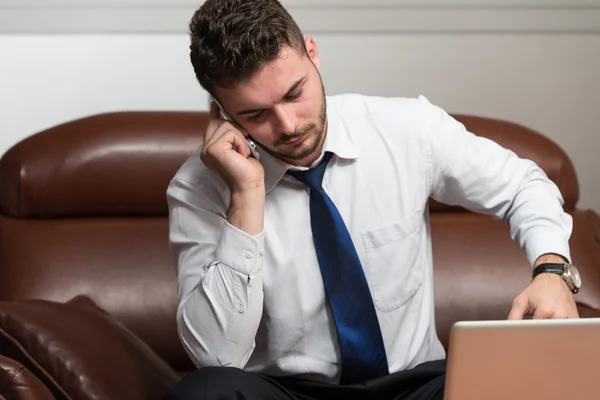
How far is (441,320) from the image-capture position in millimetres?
2439

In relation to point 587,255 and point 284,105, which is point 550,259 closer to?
point 284,105

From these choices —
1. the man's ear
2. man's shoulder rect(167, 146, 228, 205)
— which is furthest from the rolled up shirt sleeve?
the man's ear

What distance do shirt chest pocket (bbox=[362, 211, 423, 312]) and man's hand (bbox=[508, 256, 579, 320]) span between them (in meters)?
0.38

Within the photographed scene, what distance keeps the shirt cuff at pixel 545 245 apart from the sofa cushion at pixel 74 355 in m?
0.80

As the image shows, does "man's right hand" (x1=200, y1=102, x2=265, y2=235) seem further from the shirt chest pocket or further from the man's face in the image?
the shirt chest pocket

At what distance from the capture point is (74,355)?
1873 millimetres

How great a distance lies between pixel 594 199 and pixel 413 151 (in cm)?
138

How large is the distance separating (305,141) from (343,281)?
31 cm

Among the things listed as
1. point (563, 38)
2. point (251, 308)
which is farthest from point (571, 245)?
point (251, 308)

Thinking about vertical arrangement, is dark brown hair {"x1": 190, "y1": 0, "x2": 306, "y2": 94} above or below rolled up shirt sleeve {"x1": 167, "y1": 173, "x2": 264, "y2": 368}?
above

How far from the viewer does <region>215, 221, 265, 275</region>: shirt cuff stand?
71.1 inches

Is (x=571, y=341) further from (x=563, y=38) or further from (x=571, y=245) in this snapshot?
(x=563, y=38)

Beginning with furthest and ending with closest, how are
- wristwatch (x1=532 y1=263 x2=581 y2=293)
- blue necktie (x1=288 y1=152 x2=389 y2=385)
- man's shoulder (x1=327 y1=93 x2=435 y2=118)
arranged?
man's shoulder (x1=327 y1=93 x2=435 y2=118), blue necktie (x1=288 y1=152 x2=389 y2=385), wristwatch (x1=532 y1=263 x2=581 y2=293)

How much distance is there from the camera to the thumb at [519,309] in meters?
1.59
